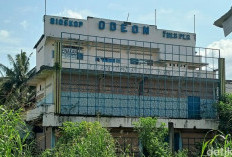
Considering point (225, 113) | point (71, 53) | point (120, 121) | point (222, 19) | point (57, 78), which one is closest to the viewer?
point (222, 19)

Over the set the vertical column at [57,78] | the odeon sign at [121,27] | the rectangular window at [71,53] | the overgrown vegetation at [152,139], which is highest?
the odeon sign at [121,27]

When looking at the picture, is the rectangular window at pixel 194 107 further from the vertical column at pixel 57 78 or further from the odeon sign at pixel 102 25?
the odeon sign at pixel 102 25

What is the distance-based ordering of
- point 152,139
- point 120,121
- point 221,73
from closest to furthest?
1. point 152,139
2. point 120,121
3. point 221,73

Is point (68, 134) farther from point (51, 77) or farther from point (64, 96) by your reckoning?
point (51, 77)

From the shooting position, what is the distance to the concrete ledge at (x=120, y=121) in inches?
654

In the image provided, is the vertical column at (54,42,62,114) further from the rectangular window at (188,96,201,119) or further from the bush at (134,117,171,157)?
the rectangular window at (188,96,201,119)

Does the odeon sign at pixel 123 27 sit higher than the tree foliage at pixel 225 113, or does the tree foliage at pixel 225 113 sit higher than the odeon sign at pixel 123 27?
the odeon sign at pixel 123 27

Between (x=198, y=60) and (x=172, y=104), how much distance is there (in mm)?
8782

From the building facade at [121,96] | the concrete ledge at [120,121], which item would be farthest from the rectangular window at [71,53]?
the concrete ledge at [120,121]

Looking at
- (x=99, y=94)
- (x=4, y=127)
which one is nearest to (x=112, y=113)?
(x=99, y=94)

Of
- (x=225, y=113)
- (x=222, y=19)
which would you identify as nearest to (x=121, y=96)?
(x=225, y=113)

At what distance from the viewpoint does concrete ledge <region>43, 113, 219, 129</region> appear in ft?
54.5

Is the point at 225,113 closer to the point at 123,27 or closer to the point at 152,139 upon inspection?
the point at 152,139

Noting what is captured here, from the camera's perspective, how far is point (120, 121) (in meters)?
17.7
